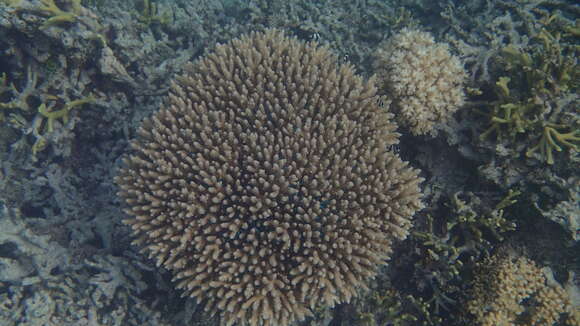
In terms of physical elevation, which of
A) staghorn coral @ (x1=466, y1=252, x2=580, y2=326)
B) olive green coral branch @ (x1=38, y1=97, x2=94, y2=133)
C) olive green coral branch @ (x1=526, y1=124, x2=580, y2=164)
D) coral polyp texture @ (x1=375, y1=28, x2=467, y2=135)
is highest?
coral polyp texture @ (x1=375, y1=28, x2=467, y2=135)

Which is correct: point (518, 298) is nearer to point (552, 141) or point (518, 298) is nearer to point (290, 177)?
point (552, 141)

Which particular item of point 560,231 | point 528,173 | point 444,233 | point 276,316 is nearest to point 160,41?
point 276,316

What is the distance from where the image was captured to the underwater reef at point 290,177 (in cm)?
327

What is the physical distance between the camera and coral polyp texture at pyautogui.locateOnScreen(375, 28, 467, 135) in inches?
150

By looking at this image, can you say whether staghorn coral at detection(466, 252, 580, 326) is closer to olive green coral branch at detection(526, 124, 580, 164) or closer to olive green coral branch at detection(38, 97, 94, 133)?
olive green coral branch at detection(526, 124, 580, 164)

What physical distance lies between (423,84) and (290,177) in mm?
1936

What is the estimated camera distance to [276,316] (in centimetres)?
320

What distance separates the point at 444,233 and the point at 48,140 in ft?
17.3

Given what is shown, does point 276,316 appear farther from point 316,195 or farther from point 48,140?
point 48,140

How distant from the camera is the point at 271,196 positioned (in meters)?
3.21

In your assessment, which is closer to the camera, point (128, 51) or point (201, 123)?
point (201, 123)

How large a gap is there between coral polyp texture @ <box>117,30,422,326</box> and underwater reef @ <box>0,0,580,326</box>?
26mm

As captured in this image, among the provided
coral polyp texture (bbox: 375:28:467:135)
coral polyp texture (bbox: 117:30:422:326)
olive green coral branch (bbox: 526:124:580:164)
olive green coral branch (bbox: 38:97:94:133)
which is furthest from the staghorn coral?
olive green coral branch (bbox: 38:97:94:133)

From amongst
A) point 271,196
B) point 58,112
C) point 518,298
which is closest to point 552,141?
point 518,298
